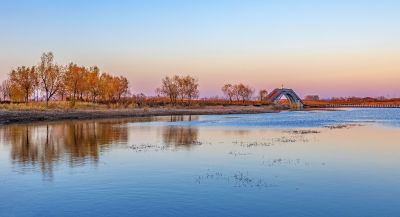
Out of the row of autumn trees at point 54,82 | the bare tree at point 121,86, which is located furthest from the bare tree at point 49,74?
the bare tree at point 121,86

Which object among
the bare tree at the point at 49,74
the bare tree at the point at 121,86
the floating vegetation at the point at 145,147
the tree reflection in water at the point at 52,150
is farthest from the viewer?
the bare tree at the point at 121,86

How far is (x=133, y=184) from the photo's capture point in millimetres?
18703

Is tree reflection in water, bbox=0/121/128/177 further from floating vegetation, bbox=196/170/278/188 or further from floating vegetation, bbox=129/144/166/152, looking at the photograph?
floating vegetation, bbox=196/170/278/188

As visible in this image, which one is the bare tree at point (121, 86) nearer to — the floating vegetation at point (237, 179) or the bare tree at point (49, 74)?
the bare tree at point (49, 74)

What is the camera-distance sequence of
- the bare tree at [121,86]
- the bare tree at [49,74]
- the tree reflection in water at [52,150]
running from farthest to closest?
1. the bare tree at [121,86]
2. the bare tree at [49,74]
3. the tree reflection in water at [52,150]

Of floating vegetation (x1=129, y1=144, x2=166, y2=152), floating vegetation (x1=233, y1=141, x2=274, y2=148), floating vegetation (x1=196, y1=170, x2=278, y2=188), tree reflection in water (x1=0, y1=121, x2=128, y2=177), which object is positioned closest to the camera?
floating vegetation (x1=196, y1=170, x2=278, y2=188)

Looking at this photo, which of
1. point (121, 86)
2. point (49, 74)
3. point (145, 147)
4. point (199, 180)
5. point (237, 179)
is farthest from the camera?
point (121, 86)

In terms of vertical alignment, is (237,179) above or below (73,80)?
below

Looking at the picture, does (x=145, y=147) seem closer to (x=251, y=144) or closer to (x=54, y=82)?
(x=251, y=144)

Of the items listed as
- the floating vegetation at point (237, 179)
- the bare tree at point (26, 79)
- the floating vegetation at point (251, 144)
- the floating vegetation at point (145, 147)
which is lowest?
the floating vegetation at point (237, 179)

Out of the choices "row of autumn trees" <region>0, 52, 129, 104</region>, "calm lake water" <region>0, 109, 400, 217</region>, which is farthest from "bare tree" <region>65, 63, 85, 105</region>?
"calm lake water" <region>0, 109, 400, 217</region>

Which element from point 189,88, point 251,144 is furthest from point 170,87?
point 251,144

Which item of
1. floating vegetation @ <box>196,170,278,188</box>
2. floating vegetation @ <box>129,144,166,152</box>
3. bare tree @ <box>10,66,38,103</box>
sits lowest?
floating vegetation @ <box>196,170,278,188</box>

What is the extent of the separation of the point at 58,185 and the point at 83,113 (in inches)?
2516
